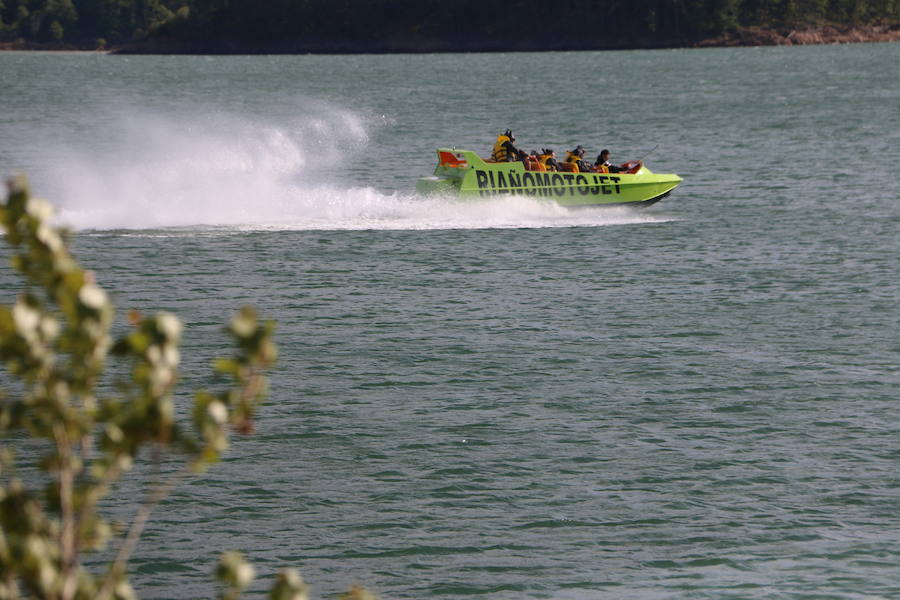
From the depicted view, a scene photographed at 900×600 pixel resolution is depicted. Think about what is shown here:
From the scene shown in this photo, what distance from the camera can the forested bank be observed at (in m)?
167

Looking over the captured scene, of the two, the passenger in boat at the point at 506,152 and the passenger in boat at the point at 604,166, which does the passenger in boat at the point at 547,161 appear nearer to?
the passenger in boat at the point at 506,152

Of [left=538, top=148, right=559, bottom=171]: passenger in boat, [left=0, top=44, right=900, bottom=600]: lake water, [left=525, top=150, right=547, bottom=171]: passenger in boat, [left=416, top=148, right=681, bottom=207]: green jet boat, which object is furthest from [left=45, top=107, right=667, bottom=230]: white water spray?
[left=538, top=148, right=559, bottom=171]: passenger in boat

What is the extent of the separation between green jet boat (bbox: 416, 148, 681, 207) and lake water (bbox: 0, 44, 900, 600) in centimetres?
54

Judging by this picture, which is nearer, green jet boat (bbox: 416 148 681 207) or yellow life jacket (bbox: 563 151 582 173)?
green jet boat (bbox: 416 148 681 207)

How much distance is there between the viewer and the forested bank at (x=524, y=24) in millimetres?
166875

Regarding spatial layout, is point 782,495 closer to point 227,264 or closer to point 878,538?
point 878,538

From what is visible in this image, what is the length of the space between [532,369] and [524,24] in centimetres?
15588

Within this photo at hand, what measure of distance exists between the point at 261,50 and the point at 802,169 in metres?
144

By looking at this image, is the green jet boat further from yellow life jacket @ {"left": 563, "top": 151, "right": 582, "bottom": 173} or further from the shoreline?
the shoreline

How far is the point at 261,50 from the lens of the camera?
18775cm

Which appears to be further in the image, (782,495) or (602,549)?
(782,495)

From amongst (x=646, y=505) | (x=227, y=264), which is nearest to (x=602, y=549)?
(x=646, y=505)

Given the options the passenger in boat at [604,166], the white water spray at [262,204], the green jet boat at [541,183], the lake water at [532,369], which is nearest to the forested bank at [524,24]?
the lake water at [532,369]

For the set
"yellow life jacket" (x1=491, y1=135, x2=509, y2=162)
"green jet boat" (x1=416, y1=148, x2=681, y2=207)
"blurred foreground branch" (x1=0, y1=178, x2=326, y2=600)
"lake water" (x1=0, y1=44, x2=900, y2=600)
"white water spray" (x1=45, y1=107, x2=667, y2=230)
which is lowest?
"lake water" (x1=0, y1=44, x2=900, y2=600)
